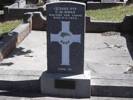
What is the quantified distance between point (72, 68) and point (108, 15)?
10.3 m

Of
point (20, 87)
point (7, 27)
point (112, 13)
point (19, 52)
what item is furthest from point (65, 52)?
point (112, 13)

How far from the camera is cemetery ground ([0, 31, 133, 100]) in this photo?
7.73m

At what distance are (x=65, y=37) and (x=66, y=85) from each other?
791 millimetres

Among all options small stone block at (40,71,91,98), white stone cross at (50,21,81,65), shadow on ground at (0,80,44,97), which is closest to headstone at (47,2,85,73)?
white stone cross at (50,21,81,65)

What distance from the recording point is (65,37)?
24.8ft

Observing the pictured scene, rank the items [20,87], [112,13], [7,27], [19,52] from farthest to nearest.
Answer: [112,13] → [7,27] → [19,52] → [20,87]

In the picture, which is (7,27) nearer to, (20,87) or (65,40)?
(20,87)

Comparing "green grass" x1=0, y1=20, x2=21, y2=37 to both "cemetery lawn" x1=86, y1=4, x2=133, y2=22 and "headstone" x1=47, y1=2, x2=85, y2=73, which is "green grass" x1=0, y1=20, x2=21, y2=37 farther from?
"headstone" x1=47, y1=2, x2=85, y2=73

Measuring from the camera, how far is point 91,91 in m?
7.60

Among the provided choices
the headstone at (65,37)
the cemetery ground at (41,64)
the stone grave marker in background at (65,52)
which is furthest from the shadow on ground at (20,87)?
the headstone at (65,37)

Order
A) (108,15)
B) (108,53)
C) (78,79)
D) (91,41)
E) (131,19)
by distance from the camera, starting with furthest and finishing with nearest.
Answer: (108,15), (131,19), (91,41), (108,53), (78,79)

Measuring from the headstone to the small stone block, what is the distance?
0.15 meters

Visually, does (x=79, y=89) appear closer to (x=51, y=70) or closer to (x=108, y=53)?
(x=51, y=70)

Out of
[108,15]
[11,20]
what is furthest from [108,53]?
[11,20]
